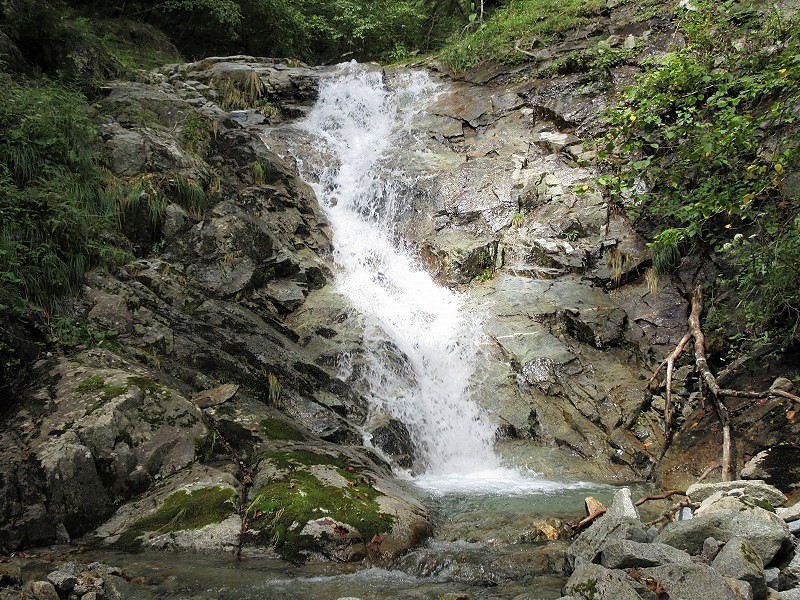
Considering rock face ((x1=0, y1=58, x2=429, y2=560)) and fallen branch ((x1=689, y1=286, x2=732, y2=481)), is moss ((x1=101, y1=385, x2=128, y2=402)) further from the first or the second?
fallen branch ((x1=689, y1=286, x2=732, y2=481))

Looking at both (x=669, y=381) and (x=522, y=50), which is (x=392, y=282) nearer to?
(x=669, y=381)

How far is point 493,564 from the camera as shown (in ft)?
12.9

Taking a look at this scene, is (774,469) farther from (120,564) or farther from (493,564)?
(120,564)

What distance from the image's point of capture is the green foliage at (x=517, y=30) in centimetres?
1453

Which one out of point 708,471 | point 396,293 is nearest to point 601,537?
point 708,471

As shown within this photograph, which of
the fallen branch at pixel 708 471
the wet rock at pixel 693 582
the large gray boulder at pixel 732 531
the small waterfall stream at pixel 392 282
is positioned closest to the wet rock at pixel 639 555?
the wet rock at pixel 693 582

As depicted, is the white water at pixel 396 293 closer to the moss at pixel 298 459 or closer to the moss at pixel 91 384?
the moss at pixel 298 459

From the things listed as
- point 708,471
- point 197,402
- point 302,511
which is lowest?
point 708,471

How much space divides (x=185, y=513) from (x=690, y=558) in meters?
3.68

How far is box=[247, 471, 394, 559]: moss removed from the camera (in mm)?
4055

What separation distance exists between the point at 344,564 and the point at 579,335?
6.02m

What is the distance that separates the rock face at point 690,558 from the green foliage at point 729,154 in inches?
128

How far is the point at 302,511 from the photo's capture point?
4.24 meters

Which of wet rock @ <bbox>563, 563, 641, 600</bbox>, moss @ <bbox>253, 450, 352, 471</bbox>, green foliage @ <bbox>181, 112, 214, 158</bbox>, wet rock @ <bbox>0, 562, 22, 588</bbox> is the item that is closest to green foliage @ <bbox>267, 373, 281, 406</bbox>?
moss @ <bbox>253, 450, 352, 471</bbox>
